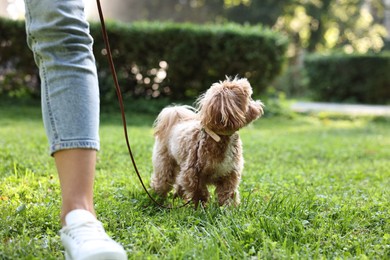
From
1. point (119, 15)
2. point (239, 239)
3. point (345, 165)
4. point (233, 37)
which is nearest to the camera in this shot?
point (239, 239)

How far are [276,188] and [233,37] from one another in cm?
849

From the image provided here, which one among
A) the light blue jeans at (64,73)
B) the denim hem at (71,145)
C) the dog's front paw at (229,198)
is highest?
the light blue jeans at (64,73)

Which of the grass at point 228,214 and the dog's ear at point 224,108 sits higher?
the dog's ear at point 224,108

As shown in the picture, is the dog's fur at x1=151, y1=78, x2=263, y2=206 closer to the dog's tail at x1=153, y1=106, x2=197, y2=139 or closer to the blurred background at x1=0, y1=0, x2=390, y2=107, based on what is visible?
the dog's tail at x1=153, y1=106, x2=197, y2=139

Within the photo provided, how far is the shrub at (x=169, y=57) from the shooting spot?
11.7 m

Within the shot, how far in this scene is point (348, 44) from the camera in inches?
1467

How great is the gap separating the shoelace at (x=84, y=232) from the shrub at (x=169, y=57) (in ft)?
32.8

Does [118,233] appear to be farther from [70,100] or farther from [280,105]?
[280,105]

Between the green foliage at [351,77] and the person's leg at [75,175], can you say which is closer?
the person's leg at [75,175]

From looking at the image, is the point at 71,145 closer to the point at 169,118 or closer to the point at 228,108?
the point at 228,108

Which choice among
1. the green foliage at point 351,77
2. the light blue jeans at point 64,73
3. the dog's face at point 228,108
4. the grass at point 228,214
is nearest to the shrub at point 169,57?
the grass at point 228,214

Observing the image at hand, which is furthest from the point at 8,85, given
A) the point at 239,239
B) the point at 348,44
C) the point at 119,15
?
the point at 348,44

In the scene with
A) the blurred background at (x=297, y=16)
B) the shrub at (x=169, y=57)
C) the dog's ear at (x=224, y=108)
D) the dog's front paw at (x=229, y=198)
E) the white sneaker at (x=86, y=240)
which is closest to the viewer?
the white sneaker at (x=86, y=240)

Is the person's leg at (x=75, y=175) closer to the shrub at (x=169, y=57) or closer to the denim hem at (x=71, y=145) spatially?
the denim hem at (x=71, y=145)
